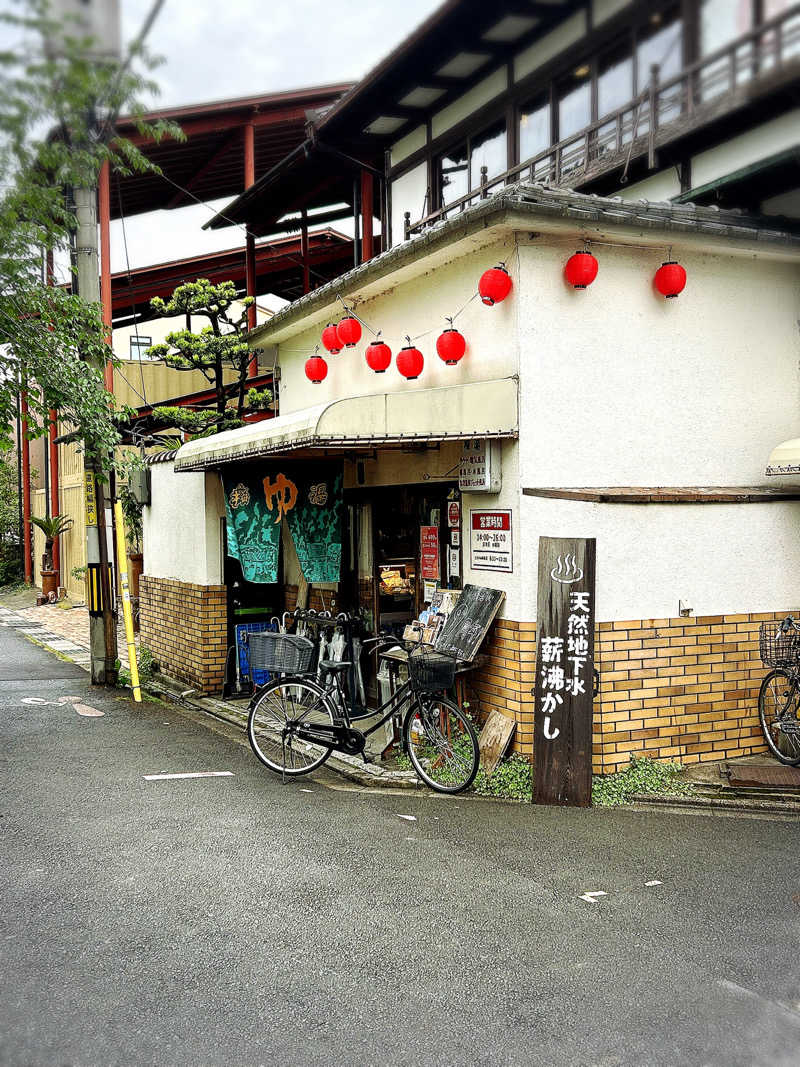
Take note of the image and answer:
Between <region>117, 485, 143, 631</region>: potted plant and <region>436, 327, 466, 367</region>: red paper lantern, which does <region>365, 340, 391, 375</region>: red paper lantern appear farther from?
<region>117, 485, 143, 631</region>: potted plant

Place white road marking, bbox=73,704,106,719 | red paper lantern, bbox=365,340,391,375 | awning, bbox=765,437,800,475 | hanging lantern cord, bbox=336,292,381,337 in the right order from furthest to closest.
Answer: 1. white road marking, bbox=73,704,106,719
2. hanging lantern cord, bbox=336,292,381,337
3. red paper lantern, bbox=365,340,391,375
4. awning, bbox=765,437,800,475

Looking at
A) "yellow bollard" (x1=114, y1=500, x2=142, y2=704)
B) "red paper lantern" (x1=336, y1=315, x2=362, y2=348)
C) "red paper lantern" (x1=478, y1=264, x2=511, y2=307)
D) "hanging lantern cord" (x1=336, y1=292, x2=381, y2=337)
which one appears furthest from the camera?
"yellow bollard" (x1=114, y1=500, x2=142, y2=704)

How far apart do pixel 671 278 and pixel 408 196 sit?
25.1ft

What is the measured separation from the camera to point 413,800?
7.49m

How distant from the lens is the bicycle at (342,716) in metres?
7.56

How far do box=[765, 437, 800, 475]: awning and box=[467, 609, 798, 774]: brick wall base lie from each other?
1450 mm

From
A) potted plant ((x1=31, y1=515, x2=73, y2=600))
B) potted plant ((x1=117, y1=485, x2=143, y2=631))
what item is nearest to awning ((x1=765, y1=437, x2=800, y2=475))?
potted plant ((x1=117, y1=485, x2=143, y2=631))

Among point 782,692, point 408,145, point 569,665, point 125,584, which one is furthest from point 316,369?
point 782,692

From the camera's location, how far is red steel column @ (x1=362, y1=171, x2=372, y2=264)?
15000 millimetres

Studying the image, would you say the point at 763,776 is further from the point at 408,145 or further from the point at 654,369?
the point at 408,145

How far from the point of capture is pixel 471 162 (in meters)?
12.4

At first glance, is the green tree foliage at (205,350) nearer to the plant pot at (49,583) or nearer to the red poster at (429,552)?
the red poster at (429,552)

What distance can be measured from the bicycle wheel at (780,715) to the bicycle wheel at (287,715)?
4.25 m

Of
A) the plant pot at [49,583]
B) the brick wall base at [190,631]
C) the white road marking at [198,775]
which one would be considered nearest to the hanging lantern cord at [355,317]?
the brick wall base at [190,631]
